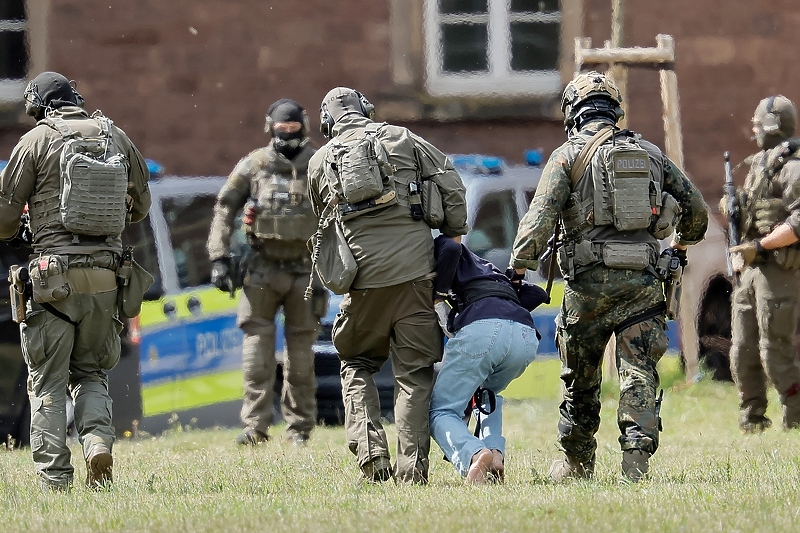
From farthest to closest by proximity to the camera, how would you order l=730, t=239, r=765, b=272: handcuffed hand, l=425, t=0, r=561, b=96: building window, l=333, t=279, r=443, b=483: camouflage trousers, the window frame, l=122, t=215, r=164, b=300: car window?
l=425, t=0, r=561, b=96: building window < the window frame < l=122, t=215, r=164, b=300: car window < l=730, t=239, r=765, b=272: handcuffed hand < l=333, t=279, r=443, b=483: camouflage trousers

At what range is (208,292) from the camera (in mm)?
11195

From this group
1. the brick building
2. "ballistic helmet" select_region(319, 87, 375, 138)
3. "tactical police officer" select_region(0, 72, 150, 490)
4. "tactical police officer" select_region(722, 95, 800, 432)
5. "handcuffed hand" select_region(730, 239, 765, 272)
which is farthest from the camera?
the brick building

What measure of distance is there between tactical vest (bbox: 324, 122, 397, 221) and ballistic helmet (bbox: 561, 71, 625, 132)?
3.11ft

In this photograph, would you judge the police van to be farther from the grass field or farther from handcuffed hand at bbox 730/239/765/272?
handcuffed hand at bbox 730/239/765/272

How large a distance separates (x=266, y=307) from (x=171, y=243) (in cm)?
155

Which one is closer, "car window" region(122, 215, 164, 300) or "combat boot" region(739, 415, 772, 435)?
"combat boot" region(739, 415, 772, 435)

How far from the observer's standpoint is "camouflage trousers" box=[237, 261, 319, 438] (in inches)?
390

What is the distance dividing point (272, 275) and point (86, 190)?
2669 millimetres

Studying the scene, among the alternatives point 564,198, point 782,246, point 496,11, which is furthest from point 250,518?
point 496,11

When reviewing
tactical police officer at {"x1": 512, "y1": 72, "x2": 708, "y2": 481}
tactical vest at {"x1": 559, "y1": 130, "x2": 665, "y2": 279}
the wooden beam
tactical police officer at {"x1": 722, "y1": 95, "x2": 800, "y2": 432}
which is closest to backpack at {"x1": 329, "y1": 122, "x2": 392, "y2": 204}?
tactical police officer at {"x1": 512, "y1": 72, "x2": 708, "y2": 481}

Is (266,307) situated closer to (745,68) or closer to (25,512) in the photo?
(25,512)

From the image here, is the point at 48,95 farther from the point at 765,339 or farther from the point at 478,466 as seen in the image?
the point at 765,339

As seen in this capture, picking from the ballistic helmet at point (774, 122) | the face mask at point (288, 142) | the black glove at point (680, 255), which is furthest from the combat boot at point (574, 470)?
the ballistic helmet at point (774, 122)

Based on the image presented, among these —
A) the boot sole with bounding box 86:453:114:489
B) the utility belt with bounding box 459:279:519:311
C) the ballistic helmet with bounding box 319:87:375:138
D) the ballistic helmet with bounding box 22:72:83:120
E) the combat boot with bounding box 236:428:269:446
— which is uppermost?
the ballistic helmet with bounding box 22:72:83:120
